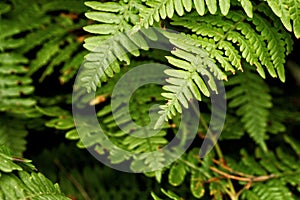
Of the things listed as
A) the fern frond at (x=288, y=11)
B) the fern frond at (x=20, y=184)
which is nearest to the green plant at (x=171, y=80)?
the fern frond at (x=288, y=11)

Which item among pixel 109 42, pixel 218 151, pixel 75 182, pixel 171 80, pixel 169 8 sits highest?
pixel 169 8

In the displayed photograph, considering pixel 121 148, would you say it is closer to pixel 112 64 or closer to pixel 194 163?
pixel 194 163

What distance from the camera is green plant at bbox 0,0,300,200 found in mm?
1497

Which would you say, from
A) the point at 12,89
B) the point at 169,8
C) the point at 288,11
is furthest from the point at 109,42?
the point at 12,89

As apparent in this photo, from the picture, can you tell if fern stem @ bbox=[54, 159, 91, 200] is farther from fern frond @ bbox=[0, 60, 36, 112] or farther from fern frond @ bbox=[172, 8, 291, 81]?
fern frond @ bbox=[172, 8, 291, 81]

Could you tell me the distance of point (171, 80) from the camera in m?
1.42

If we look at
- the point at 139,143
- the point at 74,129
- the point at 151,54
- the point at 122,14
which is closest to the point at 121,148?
the point at 139,143

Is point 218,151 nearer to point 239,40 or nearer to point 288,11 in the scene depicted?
point 239,40

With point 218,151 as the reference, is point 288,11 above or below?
above

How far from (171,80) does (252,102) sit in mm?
775

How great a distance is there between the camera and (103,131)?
1917 millimetres

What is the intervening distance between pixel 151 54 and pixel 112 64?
467 millimetres

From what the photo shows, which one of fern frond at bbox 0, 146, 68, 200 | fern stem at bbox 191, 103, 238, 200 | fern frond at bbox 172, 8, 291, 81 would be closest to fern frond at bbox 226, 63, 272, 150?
fern stem at bbox 191, 103, 238, 200

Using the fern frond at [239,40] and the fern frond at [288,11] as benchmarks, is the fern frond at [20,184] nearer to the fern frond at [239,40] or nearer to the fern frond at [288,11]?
the fern frond at [239,40]
